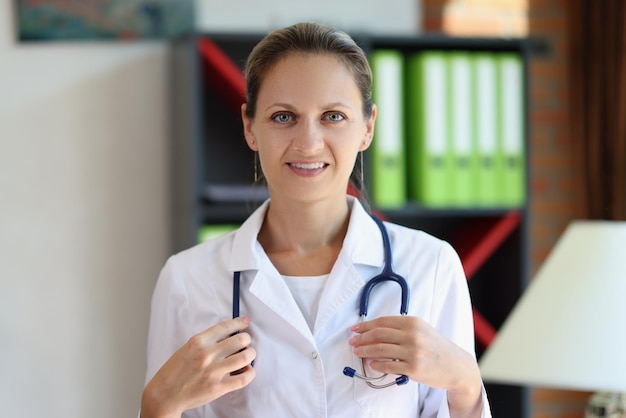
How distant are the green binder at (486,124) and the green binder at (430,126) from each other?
0.10 m

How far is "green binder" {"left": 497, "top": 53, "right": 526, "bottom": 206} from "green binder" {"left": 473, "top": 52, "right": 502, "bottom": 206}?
0.06 ft

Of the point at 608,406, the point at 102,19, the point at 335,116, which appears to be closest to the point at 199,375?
the point at 335,116

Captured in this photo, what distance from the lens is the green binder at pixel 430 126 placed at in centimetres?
280

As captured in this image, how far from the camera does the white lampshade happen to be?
1.69 metres

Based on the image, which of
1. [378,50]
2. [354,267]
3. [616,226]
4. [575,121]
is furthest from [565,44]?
[354,267]

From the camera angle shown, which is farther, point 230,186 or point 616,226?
point 230,186

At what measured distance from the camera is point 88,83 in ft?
9.38

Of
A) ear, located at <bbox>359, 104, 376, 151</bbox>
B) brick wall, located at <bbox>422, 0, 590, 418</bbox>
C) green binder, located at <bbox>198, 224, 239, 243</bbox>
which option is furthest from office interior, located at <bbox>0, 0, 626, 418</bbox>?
ear, located at <bbox>359, 104, 376, 151</bbox>

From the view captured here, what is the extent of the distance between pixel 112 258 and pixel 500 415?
124 centimetres

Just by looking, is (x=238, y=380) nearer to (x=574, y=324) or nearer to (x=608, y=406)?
(x=574, y=324)

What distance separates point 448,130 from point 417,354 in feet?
5.39

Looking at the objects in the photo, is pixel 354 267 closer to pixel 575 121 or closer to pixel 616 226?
pixel 616 226

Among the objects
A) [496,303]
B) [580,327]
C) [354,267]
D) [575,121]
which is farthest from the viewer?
[575,121]

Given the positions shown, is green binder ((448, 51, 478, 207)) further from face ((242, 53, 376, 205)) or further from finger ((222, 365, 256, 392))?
finger ((222, 365, 256, 392))
